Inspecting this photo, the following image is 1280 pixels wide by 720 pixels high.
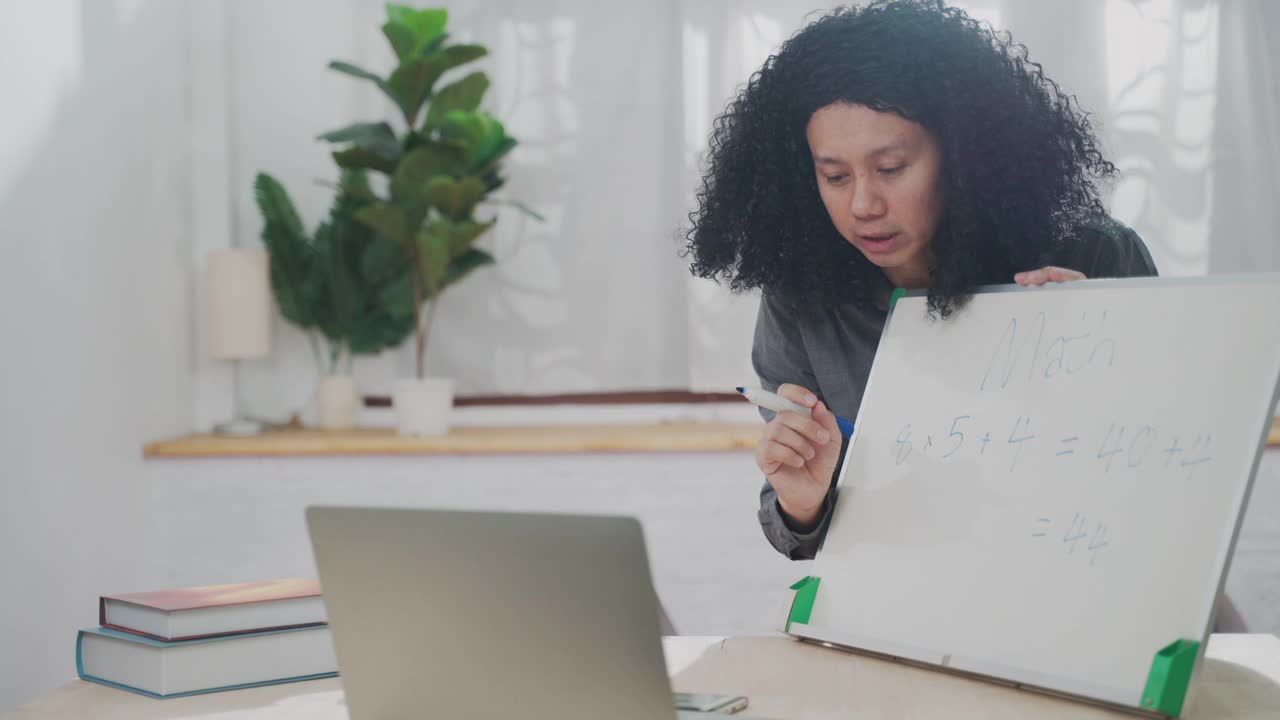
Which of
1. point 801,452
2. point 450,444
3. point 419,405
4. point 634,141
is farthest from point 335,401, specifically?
→ point 801,452

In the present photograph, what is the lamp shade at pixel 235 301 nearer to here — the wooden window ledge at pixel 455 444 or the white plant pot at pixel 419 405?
the wooden window ledge at pixel 455 444

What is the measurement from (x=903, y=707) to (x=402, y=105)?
2.23 metres

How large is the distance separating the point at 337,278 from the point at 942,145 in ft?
6.56

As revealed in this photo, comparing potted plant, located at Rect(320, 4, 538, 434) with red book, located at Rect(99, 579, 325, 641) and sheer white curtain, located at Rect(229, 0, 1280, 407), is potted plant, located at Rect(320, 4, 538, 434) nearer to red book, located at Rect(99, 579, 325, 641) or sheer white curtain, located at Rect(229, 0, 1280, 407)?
sheer white curtain, located at Rect(229, 0, 1280, 407)

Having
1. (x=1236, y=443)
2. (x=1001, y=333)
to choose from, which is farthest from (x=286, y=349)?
(x=1236, y=443)

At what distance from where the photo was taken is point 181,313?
113 inches

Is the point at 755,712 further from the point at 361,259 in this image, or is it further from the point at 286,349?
the point at 286,349

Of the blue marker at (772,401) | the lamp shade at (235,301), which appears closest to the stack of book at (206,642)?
the blue marker at (772,401)

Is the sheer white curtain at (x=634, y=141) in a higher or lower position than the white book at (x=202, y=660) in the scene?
higher

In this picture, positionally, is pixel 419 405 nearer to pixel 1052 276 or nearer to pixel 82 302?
pixel 82 302

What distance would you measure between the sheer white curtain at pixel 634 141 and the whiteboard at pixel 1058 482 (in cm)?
185

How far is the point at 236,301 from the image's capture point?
2.74 metres

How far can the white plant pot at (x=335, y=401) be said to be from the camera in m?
2.90

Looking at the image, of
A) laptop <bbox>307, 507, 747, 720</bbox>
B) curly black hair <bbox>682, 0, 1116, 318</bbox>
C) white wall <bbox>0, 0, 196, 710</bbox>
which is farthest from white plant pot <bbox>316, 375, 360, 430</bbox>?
laptop <bbox>307, 507, 747, 720</bbox>
